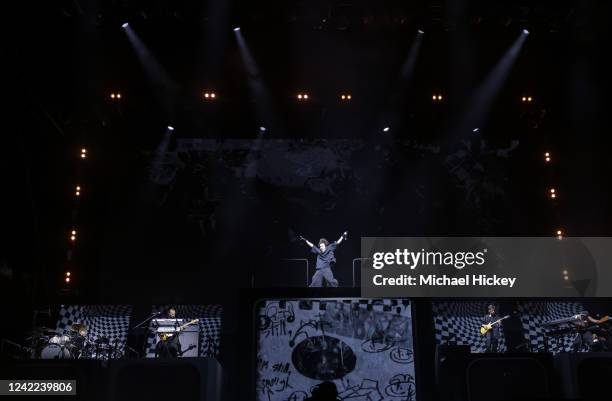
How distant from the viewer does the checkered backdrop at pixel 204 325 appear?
10.5 metres

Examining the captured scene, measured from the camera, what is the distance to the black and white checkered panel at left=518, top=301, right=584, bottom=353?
10297 millimetres

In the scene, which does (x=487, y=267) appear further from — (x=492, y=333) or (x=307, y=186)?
(x=307, y=186)

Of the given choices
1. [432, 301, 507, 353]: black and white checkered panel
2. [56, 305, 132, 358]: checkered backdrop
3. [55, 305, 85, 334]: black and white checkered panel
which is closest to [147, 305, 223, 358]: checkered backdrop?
[56, 305, 132, 358]: checkered backdrop

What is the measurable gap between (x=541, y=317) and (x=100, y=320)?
7.49 metres

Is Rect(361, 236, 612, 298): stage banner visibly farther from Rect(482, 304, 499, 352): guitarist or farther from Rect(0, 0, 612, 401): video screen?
Rect(482, 304, 499, 352): guitarist

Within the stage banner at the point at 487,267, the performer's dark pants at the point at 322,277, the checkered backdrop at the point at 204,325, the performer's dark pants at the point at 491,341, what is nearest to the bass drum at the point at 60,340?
the checkered backdrop at the point at 204,325

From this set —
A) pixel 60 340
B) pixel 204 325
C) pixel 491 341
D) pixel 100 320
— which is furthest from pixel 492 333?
pixel 100 320

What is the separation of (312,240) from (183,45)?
4.28 meters

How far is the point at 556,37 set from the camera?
31.7 ft

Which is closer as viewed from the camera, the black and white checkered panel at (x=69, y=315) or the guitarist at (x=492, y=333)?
the guitarist at (x=492, y=333)

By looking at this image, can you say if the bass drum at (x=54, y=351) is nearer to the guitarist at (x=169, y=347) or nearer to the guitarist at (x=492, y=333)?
the guitarist at (x=169, y=347)

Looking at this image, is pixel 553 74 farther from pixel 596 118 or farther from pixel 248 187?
pixel 248 187

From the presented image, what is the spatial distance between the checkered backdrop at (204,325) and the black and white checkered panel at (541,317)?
5130mm

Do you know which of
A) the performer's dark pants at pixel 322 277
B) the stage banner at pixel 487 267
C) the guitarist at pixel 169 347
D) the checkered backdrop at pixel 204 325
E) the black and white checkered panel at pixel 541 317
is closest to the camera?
the guitarist at pixel 169 347
